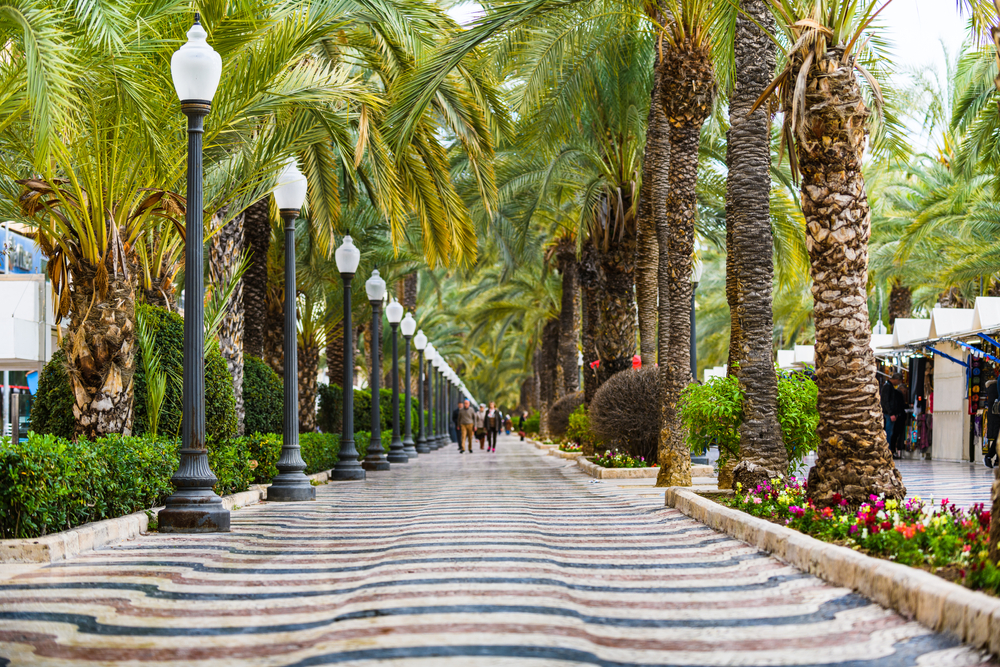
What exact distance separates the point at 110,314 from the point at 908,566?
23.5 ft

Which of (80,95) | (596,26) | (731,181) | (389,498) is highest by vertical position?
(596,26)

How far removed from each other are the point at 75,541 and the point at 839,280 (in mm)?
5782

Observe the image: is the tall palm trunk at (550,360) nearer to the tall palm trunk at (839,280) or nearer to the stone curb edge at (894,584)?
the tall palm trunk at (839,280)

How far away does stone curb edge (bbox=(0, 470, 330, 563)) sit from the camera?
6.68 m

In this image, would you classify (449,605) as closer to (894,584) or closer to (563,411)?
(894,584)

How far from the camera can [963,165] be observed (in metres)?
20.0

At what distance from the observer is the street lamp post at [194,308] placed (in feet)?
28.2

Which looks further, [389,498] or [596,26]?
[596,26]

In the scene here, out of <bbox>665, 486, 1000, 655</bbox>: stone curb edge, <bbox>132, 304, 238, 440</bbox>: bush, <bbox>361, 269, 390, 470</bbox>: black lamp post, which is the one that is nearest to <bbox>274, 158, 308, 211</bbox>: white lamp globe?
<bbox>132, 304, 238, 440</bbox>: bush

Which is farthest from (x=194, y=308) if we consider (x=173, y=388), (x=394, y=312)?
(x=394, y=312)

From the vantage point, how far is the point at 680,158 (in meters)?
13.4

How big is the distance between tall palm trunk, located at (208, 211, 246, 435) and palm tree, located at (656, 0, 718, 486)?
6109mm

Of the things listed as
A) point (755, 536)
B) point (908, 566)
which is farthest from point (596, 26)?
point (908, 566)

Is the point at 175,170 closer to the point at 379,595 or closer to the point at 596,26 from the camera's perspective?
the point at 379,595
